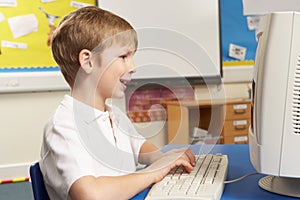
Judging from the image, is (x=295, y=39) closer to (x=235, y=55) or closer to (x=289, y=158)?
(x=289, y=158)

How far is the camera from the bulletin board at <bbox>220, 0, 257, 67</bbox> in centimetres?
319

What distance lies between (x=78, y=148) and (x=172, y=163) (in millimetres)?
209

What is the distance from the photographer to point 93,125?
0.84 meters

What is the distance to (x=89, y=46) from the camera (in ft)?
2.79

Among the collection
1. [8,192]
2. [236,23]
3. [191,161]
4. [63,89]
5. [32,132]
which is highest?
[191,161]

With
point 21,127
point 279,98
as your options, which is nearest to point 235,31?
point 21,127

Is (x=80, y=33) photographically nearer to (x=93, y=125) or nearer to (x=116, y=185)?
(x=93, y=125)

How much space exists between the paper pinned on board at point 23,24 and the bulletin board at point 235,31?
59.8 inches

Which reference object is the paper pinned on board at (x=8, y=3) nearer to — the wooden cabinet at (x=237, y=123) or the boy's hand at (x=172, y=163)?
the wooden cabinet at (x=237, y=123)

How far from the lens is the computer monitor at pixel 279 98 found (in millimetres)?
649

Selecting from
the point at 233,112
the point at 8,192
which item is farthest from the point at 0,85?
the point at 233,112

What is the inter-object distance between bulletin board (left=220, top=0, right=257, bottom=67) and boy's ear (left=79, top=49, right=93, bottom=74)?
8.24 feet

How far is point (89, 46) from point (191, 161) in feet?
1.14

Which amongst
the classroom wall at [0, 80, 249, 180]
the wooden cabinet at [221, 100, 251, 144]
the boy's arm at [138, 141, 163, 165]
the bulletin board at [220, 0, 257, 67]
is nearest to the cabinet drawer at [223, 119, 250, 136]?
the wooden cabinet at [221, 100, 251, 144]
